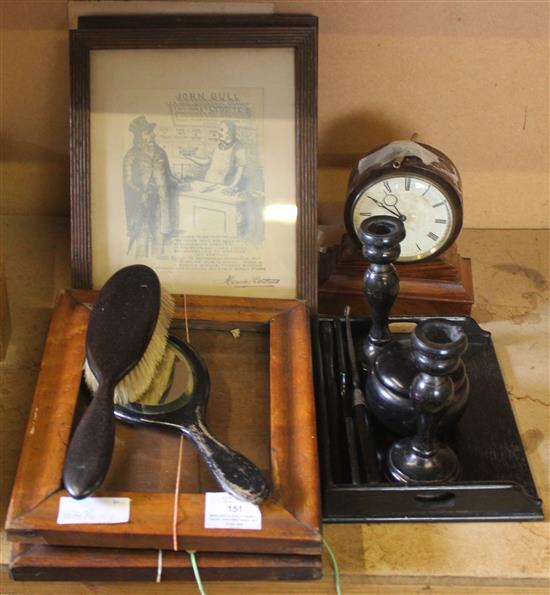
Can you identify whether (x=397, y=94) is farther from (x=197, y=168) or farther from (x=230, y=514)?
(x=230, y=514)

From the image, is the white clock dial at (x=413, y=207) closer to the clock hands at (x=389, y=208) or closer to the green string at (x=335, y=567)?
the clock hands at (x=389, y=208)

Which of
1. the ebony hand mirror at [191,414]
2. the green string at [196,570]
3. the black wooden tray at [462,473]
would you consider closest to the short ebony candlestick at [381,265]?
the black wooden tray at [462,473]

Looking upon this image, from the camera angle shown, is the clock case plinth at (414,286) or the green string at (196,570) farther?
the clock case plinth at (414,286)

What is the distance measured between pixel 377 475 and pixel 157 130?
430 mm

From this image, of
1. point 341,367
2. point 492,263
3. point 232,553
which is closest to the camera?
point 232,553

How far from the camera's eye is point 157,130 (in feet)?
2.94

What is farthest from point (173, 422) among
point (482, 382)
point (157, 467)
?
point (482, 382)

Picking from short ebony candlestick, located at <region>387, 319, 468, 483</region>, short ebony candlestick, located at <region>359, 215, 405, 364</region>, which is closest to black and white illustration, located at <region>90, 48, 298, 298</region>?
short ebony candlestick, located at <region>359, 215, 405, 364</region>

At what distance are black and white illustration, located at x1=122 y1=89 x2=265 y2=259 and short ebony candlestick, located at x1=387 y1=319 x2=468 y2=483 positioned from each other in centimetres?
28

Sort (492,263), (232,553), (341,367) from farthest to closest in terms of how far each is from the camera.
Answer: (492,263) < (341,367) < (232,553)

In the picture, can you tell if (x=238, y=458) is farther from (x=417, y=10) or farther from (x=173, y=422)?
(x=417, y=10)

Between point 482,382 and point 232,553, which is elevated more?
point 482,382

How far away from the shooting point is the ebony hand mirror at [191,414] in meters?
0.68

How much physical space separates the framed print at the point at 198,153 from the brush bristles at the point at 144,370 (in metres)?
0.10
